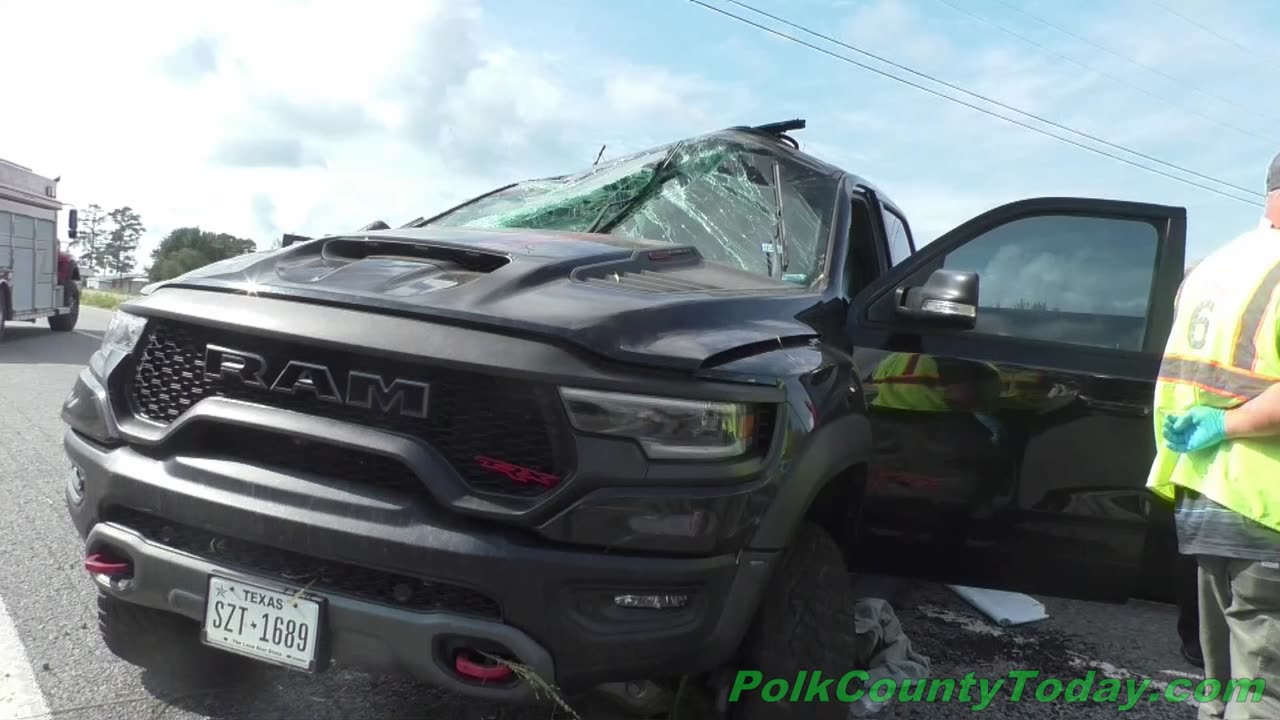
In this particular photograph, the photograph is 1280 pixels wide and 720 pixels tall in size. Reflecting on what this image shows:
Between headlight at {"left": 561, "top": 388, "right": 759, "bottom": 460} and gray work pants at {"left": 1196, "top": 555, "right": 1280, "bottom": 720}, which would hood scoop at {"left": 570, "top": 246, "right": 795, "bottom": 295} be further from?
gray work pants at {"left": 1196, "top": 555, "right": 1280, "bottom": 720}

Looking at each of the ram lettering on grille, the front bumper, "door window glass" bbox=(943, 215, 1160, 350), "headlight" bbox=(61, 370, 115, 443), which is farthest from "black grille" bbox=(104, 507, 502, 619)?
"door window glass" bbox=(943, 215, 1160, 350)

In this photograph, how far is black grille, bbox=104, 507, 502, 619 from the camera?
189 cm

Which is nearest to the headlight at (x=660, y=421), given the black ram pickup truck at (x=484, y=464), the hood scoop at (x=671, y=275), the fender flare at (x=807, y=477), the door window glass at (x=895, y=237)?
the black ram pickup truck at (x=484, y=464)

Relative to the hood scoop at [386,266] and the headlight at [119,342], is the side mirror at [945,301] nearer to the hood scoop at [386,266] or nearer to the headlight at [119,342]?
the hood scoop at [386,266]

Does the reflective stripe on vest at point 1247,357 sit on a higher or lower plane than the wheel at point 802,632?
higher

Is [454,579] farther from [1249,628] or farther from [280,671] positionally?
[1249,628]

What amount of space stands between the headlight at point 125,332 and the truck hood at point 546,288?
11 cm

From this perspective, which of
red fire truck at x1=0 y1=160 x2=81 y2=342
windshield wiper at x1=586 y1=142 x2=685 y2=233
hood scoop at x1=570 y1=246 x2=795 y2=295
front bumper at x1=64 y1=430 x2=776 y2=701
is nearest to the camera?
front bumper at x1=64 y1=430 x2=776 y2=701

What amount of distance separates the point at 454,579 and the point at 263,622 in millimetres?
476

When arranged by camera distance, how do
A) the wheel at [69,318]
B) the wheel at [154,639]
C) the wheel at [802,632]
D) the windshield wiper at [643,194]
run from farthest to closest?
the wheel at [69,318], the windshield wiper at [643,194], the wheel at [154,639], the wheel at [802,632]

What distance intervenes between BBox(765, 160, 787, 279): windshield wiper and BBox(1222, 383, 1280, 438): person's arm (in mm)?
1359

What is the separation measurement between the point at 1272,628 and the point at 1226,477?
378 mm

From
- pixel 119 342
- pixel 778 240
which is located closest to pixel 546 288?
pixel 119 342

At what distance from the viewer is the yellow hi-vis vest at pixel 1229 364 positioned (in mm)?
2303
